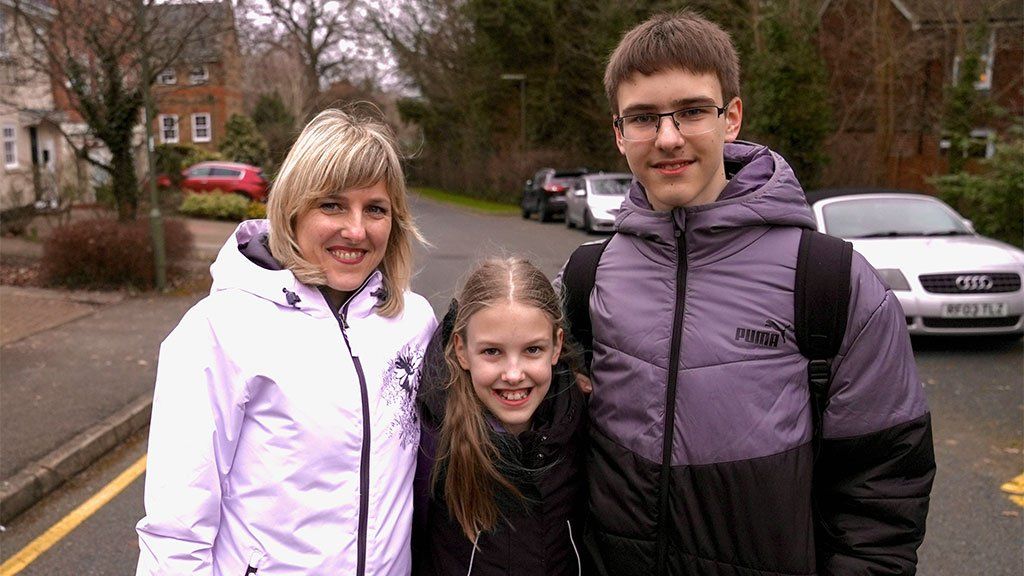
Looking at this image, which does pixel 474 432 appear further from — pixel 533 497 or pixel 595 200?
pixel 595 200

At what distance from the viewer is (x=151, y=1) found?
37.0ft

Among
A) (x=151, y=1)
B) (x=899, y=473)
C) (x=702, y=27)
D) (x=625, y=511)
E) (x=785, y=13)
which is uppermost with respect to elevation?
(x=785, y=13)

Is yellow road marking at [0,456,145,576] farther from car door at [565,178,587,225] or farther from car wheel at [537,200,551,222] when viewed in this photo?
car wheel at [537,200,551,222]

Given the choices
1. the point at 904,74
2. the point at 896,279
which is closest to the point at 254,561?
the point at 896,279

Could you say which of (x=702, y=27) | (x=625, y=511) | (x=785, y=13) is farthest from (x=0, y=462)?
(x=785, y=13)

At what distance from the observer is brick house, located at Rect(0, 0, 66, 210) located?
39.9 feet

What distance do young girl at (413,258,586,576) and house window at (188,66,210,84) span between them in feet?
40.3

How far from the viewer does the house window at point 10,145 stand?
2555 centimetres

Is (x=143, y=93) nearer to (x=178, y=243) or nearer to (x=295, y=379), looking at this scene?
(x=178, y=243)

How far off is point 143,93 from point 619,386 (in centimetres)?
1131

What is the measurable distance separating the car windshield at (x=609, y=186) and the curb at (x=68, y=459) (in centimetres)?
1659

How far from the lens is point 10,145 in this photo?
26094mm

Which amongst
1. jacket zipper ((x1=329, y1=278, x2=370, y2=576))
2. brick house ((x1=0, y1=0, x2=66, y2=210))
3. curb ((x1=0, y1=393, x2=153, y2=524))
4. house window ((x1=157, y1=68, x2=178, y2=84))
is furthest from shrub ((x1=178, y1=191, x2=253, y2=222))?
jacket zipper ((x1=329, y1=278, x2=370, y2=576))

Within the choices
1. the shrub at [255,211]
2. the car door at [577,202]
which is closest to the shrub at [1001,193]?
the car door at [577,202]
